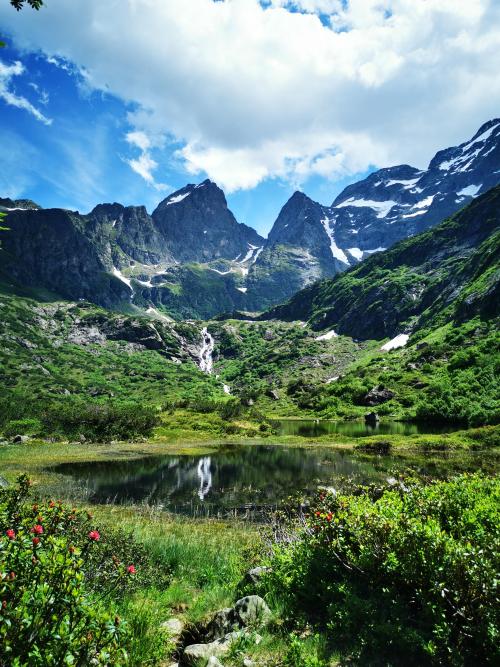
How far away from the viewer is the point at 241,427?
131000 millimetres

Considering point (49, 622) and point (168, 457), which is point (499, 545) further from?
point (168, 457)

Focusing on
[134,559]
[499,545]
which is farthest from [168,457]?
[499,545]

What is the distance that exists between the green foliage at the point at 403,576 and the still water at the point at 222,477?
88.2 ft

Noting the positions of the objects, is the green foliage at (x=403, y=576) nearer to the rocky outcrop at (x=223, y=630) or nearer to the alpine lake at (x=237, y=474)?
the rocky outcrop at (x=223, y=630)

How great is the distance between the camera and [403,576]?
10344 millimetres

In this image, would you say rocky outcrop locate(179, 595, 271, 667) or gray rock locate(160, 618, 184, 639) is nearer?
rocky outcrop locate(179, 595, 271, 667)

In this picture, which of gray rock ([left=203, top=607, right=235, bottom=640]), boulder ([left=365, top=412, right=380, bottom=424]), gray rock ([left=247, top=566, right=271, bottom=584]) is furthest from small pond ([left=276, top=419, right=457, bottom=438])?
gray rock ([left=203, top=607, right=235, bottom=640])

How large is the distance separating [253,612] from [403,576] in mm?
4506

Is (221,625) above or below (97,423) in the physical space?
above

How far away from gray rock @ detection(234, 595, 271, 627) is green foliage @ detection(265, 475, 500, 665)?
0.80m

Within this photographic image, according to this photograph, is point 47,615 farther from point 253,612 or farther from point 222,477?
point 222,477

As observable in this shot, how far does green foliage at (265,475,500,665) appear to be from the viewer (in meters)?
8.64

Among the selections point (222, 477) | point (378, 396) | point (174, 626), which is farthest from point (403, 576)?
point (378, 396)

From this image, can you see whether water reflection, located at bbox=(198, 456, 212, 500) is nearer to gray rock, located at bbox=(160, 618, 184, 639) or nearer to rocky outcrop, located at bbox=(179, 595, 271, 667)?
gray rock, located at bbox=(160, 618, 184, 639)
